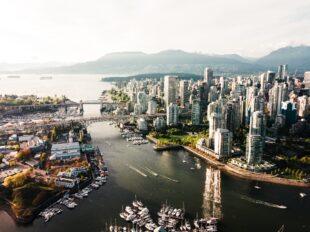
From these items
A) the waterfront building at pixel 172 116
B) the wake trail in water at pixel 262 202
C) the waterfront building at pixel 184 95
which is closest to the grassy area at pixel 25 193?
the wake trail in water at pixel 262 202

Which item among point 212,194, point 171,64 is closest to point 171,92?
point 212,194

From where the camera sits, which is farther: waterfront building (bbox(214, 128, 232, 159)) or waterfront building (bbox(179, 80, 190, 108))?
waterfront building (bbox(179, 80, 190, 108))

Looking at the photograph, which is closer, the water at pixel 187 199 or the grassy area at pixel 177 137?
the water at pixel 187 199

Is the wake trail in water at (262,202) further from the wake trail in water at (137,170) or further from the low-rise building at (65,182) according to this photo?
the low-rise building at (65,182)

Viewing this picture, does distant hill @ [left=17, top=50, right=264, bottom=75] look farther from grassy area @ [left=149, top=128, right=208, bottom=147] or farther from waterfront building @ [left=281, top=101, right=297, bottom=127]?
grassy area @ [left=149, top=128, right=208, bottom=147]

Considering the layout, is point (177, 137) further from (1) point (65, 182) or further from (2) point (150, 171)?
(1) point (65, 182)

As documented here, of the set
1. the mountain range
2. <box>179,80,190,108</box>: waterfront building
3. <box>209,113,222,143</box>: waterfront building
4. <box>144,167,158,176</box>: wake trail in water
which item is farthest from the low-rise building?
the mountain range
